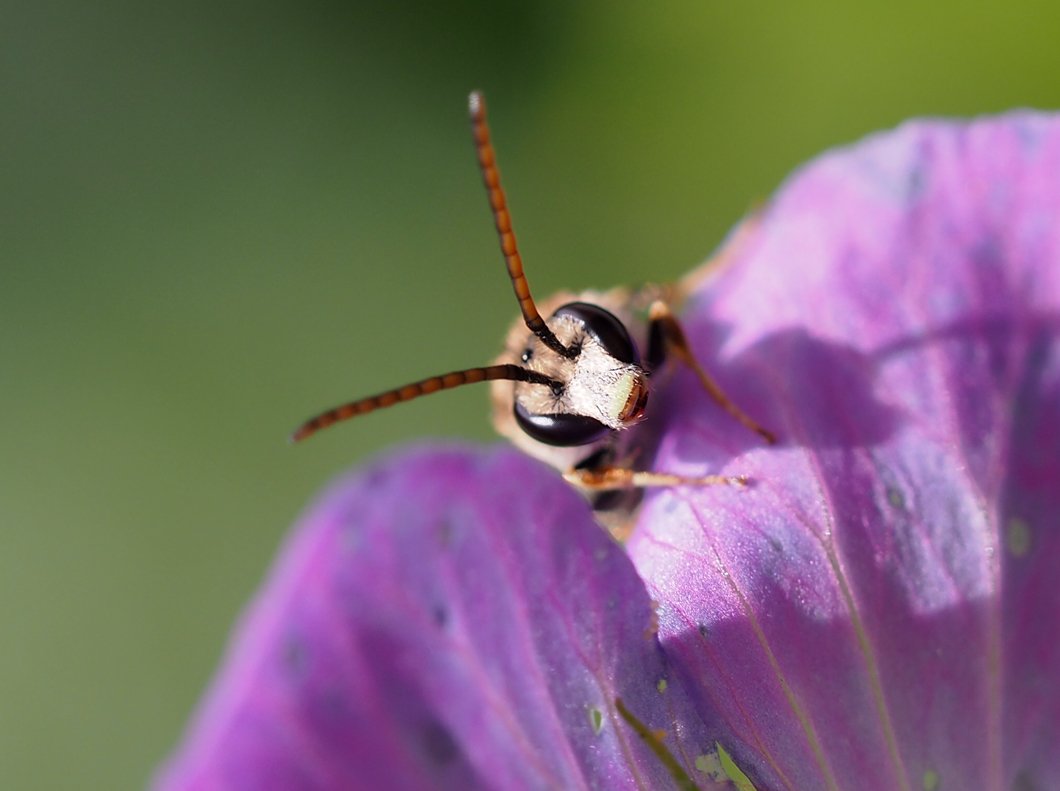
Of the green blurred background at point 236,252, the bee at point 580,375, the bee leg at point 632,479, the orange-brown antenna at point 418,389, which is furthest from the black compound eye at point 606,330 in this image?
the green blurred background at point 236,252

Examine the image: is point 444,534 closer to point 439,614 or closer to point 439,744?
point 439,614

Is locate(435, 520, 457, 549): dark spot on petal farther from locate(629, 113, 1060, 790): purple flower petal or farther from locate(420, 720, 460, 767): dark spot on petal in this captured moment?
locate(629, 113, 1060, 790): purple flower petal

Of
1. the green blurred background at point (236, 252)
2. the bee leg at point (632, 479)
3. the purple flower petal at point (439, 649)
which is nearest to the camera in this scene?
the purple flower petal at point (439, 649)

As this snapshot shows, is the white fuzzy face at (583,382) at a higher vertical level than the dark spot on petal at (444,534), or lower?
lower

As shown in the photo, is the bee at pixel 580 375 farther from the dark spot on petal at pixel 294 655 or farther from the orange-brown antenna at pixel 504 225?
the dark spot on petal at pixel 294 655

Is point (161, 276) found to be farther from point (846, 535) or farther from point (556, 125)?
point (846, 535)

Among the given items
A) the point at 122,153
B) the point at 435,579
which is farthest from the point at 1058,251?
the point at 122,153
